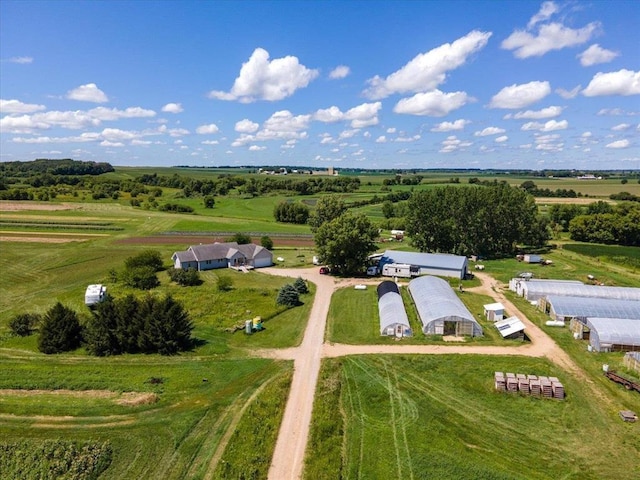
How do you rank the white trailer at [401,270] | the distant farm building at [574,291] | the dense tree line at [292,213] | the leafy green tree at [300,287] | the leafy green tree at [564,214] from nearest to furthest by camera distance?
1. the distant farm building at [574,291]
2. the leafy green tree at [300,287]
3. the white trailer at [401,270]
4. the leafy green tree at [564,214]
5. the dense tree line at [292,213]

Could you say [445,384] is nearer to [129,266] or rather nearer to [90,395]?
[90,395]

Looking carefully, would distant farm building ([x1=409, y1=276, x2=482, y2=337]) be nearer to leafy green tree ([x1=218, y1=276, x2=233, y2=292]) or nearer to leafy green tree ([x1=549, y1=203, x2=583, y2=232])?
leafy green tree ([x1=218, y1=276, x2=233, y2=292])

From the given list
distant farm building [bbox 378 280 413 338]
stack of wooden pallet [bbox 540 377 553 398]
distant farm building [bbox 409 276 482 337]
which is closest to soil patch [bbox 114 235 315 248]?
distant farm building [bbox 378 280 413 338]

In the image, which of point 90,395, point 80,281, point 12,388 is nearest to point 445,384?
point 90,395

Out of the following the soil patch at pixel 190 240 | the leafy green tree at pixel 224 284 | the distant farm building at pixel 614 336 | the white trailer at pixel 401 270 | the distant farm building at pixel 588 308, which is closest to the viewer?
the distant farm building at pixel 614 336

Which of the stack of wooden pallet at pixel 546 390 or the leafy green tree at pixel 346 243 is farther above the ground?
the leafy green tree at pixel 346 243

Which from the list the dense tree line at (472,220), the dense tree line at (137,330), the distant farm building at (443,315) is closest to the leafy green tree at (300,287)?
the distant farm building at (443,315)

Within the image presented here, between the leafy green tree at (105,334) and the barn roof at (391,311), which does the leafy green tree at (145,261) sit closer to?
the leafy green tree at (105,334)
